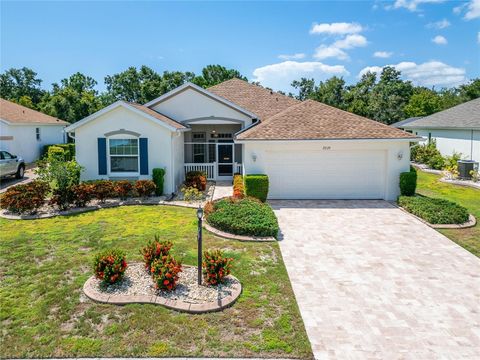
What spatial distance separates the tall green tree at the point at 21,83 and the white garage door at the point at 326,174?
63700 millimetres

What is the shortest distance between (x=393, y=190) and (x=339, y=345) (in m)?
12.5

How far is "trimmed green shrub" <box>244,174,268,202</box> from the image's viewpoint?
16172 mm

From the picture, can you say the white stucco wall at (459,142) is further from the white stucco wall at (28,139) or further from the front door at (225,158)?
the white stucco wall at (28,139)

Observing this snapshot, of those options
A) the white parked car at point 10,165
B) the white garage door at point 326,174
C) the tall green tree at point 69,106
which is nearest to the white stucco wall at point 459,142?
the white garage door at point 326,174

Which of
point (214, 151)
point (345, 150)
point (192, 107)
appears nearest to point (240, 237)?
point (345, 150)

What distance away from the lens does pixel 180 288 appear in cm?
785

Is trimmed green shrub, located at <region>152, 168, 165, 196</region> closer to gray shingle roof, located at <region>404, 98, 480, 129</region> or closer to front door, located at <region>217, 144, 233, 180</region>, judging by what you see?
front door, located at <region>217, 144, 233, 180</region>

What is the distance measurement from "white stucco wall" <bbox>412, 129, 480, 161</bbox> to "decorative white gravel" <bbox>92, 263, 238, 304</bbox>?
2237 cm

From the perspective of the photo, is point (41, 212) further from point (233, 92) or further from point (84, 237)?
point (233, 92)

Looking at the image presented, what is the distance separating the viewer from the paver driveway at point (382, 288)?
6.17m

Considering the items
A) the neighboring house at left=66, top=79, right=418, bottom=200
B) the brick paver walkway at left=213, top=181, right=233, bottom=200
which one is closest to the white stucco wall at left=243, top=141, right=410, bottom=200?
the neighboring house at left=66, top=79, right=418, bottom=200

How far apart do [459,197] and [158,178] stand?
47.0 feet

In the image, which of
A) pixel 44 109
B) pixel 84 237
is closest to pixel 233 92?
pixel 84 237

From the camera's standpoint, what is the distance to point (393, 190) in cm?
1722
